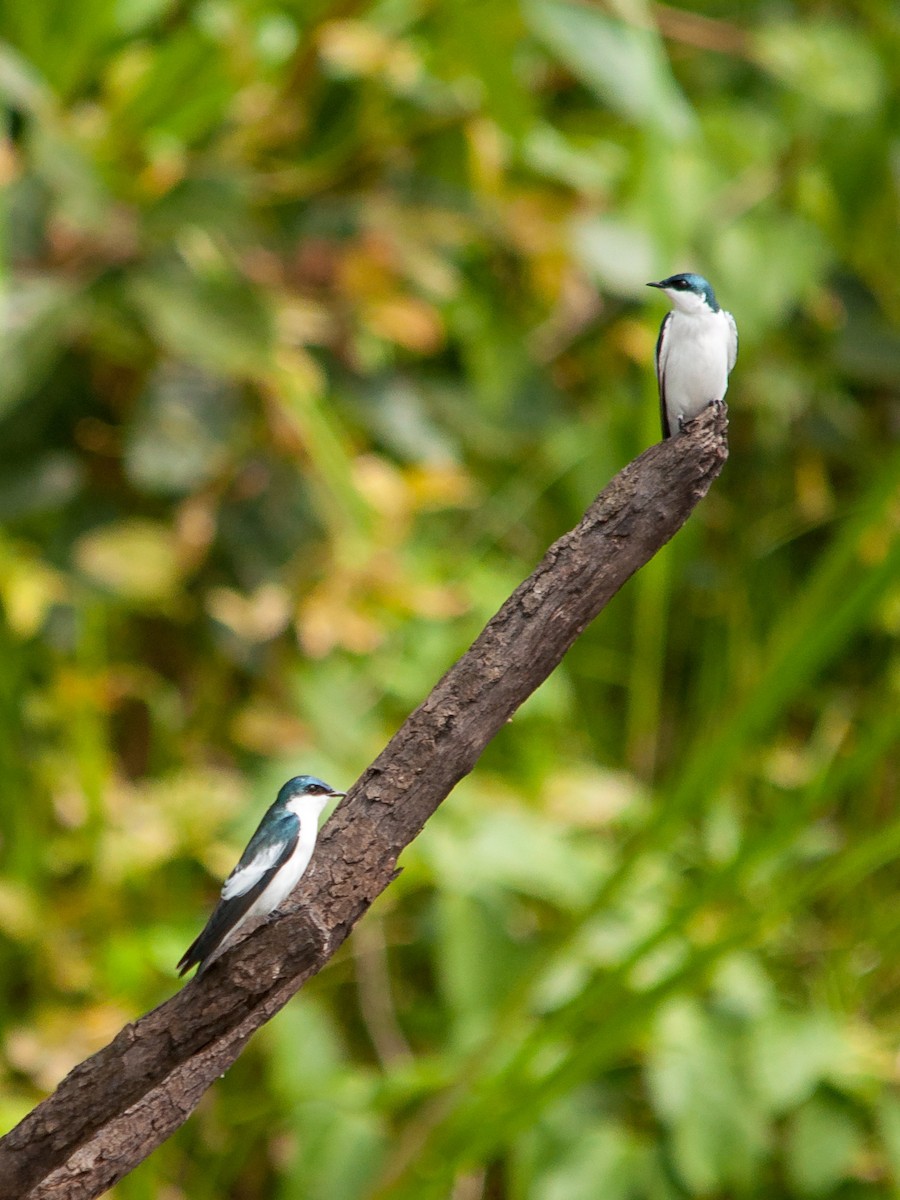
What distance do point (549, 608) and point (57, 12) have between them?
1.64 m

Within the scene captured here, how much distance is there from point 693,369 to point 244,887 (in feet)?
1.15

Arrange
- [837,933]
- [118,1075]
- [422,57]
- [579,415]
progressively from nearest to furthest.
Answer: [118,1075], [422,57], [837,933], [579,415]

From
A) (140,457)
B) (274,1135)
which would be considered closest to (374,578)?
(140,457)

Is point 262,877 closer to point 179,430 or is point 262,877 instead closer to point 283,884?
point 283,884

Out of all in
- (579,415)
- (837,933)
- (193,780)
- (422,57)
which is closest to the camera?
(193,780)

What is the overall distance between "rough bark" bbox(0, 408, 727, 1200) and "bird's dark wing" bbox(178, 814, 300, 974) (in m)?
0.01

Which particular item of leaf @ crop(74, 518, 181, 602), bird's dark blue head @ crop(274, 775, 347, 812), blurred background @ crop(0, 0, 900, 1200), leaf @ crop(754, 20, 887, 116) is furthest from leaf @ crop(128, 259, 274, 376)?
bird's dark blue head @ crop(274, 775, 347, 812)

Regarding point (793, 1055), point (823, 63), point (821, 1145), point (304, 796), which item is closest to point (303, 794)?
point (304, 796)

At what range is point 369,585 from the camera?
6.06 ft

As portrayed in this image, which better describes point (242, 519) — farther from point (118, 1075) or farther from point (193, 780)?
Result: point (118, 1075)

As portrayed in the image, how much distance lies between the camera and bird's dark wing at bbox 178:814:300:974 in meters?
0.53

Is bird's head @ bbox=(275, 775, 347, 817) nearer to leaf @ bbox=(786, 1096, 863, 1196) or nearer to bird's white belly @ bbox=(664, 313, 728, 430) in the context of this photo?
bird's white belly @ bbox=(664, 313, 728, 430)

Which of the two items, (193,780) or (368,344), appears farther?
(368,344)

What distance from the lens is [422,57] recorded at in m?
1.97
